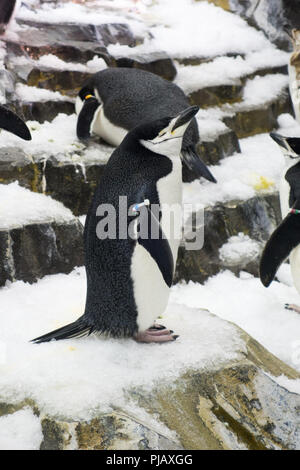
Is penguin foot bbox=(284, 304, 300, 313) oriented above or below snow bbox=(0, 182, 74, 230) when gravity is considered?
below

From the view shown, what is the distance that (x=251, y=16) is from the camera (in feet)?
20.8

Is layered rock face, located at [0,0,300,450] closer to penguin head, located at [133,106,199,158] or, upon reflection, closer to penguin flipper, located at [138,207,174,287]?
penguin flipper, located at [138,207,174,287]

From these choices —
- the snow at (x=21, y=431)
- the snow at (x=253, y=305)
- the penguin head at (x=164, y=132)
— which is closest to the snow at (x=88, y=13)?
the snow at (x=253, y=305)

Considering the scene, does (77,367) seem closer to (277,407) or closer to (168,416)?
(168,416)

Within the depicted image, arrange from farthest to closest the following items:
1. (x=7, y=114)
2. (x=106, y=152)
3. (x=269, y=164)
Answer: (x=269, y=164) < (x=106, y=152) < (x=7, y=114)

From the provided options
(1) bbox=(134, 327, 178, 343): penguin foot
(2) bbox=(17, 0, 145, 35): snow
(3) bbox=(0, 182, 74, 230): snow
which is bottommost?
(3) bbox=(0, 182, 74, 230): snow

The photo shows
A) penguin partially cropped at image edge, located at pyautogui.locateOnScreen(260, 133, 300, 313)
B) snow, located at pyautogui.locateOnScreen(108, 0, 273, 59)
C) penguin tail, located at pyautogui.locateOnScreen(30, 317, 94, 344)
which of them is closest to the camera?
penguin tail, located at pyautogui.locateOnScreen(30, 317, 94, 344)

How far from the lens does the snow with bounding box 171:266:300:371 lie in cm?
302

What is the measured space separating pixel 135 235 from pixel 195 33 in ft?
13.8

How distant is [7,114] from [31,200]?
550 mm

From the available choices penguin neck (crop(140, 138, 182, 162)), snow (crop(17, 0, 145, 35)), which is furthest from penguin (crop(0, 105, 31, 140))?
snow (crop(17, 0, 145, 35))

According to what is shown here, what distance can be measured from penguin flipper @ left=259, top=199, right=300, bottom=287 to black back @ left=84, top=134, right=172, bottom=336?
2.75 ft

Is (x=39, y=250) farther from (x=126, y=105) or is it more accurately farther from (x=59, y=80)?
(x=59, y=80)
